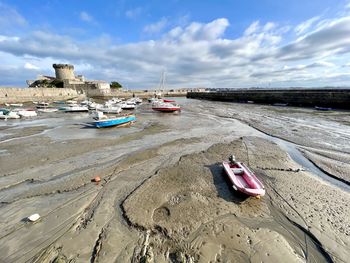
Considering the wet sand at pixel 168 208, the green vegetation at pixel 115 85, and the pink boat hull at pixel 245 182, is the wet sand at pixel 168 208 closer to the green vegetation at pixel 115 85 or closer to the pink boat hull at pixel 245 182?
the pink boat hull at pixel 245 182

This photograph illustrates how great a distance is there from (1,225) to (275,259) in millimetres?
6932

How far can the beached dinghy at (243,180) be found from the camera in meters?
5.71

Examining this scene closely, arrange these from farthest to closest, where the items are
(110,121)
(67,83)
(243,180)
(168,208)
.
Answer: (67,83) → (110,121) → (243,180) → (168,208)

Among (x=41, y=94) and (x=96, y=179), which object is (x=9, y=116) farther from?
(x=41, y=94)

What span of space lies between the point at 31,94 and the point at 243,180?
6232cm

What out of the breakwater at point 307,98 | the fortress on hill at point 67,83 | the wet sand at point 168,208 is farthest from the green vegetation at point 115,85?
the wet sand at point 168,208

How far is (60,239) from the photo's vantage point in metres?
4.34

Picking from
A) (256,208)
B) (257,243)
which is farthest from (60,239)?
(256,208)

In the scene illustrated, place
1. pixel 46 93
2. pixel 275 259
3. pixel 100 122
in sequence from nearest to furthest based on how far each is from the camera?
pixel 275 259, pixel 100 122, pixel 46 93

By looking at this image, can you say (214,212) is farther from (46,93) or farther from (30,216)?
(46,93)

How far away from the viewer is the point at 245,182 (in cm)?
665

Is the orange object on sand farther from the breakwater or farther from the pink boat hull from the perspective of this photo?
the breakwater

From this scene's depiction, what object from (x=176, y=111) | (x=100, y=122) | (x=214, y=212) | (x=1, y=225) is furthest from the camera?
(x=176, y=111)

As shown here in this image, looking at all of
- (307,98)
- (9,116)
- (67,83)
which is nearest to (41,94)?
(67,83)
